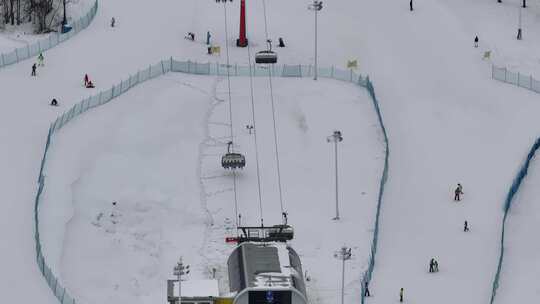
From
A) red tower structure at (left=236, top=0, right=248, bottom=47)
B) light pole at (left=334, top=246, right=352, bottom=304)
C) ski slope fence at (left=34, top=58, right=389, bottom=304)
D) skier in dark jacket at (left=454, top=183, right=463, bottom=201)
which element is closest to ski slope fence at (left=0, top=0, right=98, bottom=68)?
ski slope fence at (left=34, top=58, right=389, bottom=304)

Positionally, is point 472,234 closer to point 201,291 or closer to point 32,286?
point 201,291

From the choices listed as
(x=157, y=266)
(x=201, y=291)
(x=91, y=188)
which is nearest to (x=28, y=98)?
(x=91, y=188)

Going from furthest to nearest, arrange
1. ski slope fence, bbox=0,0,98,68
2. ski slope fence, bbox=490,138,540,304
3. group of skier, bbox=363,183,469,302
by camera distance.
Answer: ski slope fence, bbox=0,0,98,68, ski slope fence, bbox=490,138,540,304, group of skier, bbox=363,183,469,302

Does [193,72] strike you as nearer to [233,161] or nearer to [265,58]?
[265,58]

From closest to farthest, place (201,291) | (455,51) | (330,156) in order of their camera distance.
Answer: (201,291) → (330,156) → (455,51)

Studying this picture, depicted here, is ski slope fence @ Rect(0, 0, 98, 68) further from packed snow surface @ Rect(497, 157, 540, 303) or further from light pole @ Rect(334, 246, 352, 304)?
packed snow surface @ Rect(497, 157, 540, 303)

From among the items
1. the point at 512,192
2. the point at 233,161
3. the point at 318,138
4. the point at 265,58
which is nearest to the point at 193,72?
the point at 265,58

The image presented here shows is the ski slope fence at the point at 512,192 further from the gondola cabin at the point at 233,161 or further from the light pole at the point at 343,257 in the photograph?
the gondola cabin at the point at 233,161

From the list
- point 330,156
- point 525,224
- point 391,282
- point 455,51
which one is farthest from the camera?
point 455,51
